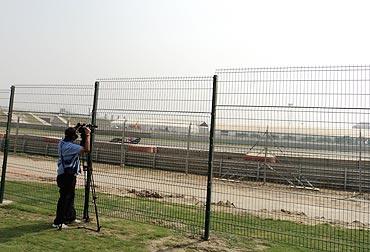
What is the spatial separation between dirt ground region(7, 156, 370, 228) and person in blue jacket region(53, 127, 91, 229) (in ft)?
4.58

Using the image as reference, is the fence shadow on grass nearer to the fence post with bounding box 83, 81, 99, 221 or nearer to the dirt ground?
the fence post with bounding box 83, 81, 99, 221

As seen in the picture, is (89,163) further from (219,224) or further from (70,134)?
(219,224)

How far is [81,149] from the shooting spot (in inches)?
302

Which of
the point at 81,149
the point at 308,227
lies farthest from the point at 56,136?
the point at 308,227

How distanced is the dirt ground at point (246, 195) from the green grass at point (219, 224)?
46 cm

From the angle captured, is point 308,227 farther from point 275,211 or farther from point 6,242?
point 6,242

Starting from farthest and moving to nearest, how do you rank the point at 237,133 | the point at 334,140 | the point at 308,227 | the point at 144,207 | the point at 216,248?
1. the point at 144,207
2. the point at 308,227
3. the point at 237,133
4. the point at 216,248
5. the point at 334,140

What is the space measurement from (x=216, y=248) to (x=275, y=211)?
4.53 m

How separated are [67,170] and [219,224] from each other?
3.07m

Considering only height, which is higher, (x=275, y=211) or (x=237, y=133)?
(x=237, y=133)

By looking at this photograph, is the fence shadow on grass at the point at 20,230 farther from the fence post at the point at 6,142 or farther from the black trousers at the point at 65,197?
the fence post at the point at 6,142

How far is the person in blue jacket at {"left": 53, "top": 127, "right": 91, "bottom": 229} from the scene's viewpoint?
25.2 feet

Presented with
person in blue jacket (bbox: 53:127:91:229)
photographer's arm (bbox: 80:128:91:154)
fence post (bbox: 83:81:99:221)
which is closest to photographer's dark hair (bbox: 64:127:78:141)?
person in blue jacket (bbox: 53:127:91:229)

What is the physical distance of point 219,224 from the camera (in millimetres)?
8625
